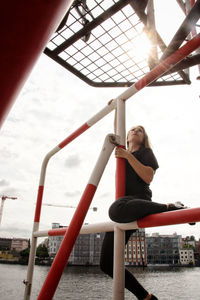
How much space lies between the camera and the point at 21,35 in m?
0.23

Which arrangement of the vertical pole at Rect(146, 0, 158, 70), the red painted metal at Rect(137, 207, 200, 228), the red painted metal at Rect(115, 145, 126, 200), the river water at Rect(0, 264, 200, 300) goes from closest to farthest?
1. the red painted metal at Rect(137, 207, 200, 228)
2. the red painted metal at Rect(115, 145, 126, 200)
3. the vertical pole at Rect(146, 0, 158, 70)
4. the river water at Rect(0, 264, 200, 300)

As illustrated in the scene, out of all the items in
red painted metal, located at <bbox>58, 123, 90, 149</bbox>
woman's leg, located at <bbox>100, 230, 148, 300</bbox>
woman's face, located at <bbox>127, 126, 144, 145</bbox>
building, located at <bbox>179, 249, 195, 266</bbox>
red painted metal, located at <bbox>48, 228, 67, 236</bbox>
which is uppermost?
red painted metal, located at <bbox>58, 123, 90, 149</bbox>

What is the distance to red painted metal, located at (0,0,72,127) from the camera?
218mm

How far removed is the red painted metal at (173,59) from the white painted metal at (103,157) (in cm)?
31

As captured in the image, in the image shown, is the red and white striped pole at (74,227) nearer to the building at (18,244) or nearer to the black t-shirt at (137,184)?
the black t-shirt at (137,184)

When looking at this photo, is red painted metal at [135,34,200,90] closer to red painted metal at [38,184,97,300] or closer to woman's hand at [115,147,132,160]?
woman's hand at [115,147,132,160]

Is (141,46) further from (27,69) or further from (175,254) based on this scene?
(175,254)

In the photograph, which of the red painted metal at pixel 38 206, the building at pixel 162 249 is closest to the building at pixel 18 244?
the building at pixel 162 249

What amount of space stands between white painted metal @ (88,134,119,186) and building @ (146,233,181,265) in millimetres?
76638

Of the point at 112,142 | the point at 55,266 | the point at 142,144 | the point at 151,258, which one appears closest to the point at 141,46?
the point at 142,144

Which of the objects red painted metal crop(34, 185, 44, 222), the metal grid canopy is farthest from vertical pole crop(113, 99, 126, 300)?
the metal grid canopy

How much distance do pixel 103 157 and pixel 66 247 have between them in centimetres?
40

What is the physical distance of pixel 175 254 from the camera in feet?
236

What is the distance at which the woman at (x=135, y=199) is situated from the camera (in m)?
0.91
